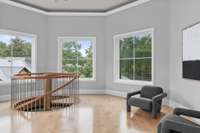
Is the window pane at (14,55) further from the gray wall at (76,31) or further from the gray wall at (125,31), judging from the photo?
the gray wall at (76,31)

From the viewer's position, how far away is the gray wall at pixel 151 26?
5641 millimetres

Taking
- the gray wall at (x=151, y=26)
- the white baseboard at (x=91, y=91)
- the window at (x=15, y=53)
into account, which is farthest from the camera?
the white baseboard at (x=91, y=91)

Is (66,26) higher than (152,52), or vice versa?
(66,26)

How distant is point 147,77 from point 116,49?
1703 millimetres

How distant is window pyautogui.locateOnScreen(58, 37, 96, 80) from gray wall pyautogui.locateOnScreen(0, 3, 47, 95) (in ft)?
2.58

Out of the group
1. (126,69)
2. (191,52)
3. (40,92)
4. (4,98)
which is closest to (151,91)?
(191,52)

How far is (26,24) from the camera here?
6.81 meters

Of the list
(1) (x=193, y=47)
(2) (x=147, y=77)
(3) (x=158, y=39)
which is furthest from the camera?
(2) (x=147, y=77)

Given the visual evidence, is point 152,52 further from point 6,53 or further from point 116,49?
point 6,53

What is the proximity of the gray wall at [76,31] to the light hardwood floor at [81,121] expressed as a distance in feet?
8.94

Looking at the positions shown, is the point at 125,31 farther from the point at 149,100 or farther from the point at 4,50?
the point at 4,50

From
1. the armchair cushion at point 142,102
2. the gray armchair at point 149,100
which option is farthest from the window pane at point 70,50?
the armchair cushion at point 142,102

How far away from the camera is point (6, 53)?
6.37 m

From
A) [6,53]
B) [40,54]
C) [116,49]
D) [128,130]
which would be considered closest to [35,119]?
[128,130]
